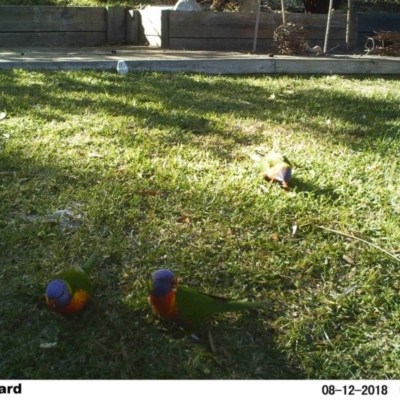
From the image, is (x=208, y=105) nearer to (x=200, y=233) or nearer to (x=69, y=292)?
(x=200, y=233)

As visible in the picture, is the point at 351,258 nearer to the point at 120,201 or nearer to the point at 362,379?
the point at 362,379

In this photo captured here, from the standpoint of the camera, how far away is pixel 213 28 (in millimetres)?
7824

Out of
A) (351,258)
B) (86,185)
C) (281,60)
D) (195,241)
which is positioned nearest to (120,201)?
(86,185)

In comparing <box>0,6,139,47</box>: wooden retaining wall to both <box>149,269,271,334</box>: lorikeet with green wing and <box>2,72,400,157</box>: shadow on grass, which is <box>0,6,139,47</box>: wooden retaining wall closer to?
<box>2,72,400,157</box>: shadow on grass

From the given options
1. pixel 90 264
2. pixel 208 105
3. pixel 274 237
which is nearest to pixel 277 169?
pixel 274 237

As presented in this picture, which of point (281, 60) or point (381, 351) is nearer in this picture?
point (381, 351)

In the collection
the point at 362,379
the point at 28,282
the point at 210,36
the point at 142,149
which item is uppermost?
the point at 210,36

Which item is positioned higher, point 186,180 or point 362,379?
point 186,180

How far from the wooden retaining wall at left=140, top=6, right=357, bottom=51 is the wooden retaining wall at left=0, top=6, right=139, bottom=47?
53cm

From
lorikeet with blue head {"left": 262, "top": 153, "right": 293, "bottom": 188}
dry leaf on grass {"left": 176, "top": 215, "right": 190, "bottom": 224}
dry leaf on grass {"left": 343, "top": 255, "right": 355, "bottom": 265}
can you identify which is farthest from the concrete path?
dry leaf on grass {"left": 343, "top": 255, "right": 355, "bottom": 265}

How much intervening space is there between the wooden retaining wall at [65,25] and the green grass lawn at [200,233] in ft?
11.8

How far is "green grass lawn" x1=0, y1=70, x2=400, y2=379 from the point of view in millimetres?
1963

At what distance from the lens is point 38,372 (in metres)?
1.83

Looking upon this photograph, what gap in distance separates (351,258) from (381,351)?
61cm
